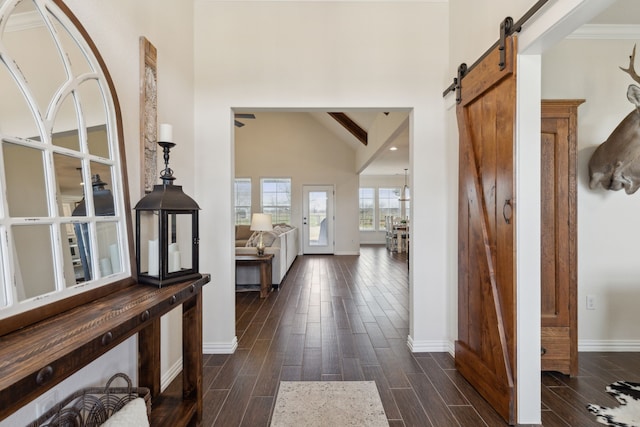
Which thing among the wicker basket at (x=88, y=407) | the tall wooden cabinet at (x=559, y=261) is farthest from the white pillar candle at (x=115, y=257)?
the tall wooden cabinet at (x=559, y=261)

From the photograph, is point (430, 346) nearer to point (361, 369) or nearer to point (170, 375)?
point (361, 369)

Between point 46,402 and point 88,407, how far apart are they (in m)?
0.18

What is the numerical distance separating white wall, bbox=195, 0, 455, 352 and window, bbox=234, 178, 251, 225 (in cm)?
632

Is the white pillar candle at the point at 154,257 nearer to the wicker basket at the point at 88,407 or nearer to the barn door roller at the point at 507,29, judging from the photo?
the wicker basket at the point at 88,407

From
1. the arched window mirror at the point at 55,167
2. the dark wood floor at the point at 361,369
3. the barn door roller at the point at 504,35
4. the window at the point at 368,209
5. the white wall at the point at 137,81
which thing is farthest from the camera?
the window at the point at 368,209

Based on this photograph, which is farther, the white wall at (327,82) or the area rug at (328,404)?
A: the white wall at (327,82)

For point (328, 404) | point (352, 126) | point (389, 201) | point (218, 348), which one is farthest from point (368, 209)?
point (328, 404)

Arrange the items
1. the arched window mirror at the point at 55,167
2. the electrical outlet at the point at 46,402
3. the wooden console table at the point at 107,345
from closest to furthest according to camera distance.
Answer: the wooden console table at the point at 107,345 → the arched window mirror at the point at 55,167 → the electrical outlet at the point at 46,402

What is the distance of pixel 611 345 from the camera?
2.53 meters

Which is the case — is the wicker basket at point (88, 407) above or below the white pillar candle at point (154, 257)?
below

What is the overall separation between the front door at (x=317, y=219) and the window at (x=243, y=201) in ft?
5.42

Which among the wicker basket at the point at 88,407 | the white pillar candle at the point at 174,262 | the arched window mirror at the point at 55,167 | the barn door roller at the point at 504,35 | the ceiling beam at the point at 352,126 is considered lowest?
the wicker basket at the point at 88,407

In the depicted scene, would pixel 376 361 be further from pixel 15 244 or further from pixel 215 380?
pixel 15 244

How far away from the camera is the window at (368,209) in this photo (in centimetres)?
1093
